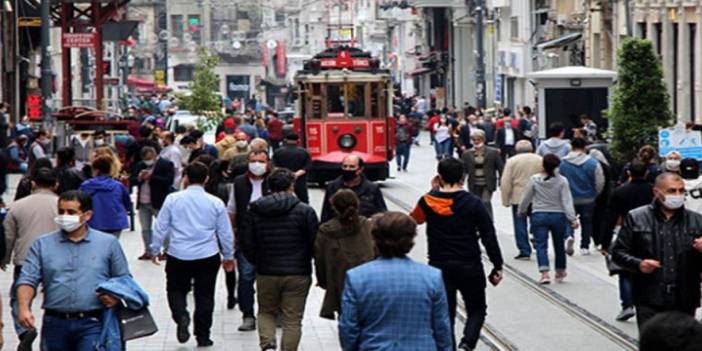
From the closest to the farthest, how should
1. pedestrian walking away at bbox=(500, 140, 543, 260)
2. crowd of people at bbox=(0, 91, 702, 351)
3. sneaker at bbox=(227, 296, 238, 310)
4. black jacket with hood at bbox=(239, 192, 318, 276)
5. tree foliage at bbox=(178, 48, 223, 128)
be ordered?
1. crowd of people at bbox=(0, 91, 702, 351)
2. black jacket with hood at bbox=(239, 192, 318, 276)
3. sneaker at bbox=(227, 296, 238, 310)
4. pedestrian walking away at bbox=(500, 140, 543, 260)
5. tree foliage at bbox=(178, 48, 223, 128)

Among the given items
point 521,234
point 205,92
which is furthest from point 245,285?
point 205,92

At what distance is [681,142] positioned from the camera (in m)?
25.0

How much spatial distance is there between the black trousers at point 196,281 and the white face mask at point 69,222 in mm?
4047

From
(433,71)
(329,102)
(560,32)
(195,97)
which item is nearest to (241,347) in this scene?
(329,102)

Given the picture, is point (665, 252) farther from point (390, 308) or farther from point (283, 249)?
point (390, 308)

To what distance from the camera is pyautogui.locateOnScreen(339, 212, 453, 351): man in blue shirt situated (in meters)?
9.66

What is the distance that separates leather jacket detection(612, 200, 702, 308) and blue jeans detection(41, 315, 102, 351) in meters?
3.53

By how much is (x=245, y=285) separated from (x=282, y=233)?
2.74 meters

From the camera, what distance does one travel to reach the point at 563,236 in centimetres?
Answer: 2036

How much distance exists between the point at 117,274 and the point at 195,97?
147ft

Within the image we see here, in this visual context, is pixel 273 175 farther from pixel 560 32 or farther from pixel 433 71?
pixel 433 71

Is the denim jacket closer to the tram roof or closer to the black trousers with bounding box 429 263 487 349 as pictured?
the black trousers with bounding box 429 263 487 349

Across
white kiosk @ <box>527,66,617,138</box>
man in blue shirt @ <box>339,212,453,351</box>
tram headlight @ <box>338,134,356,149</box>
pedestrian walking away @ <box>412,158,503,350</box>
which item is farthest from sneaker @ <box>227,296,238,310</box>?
tram headlight @ <box>338,134,356,149</box>

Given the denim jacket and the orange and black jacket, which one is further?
the orange and black jacket
